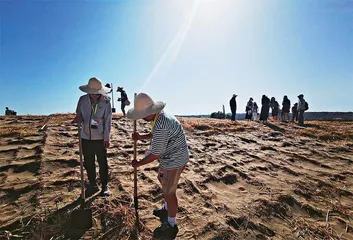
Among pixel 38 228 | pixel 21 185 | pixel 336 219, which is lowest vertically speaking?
pixel 336 219

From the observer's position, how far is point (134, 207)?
3.57m

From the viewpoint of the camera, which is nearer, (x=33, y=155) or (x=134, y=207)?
(x=134, y=207)

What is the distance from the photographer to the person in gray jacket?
379 centimetres

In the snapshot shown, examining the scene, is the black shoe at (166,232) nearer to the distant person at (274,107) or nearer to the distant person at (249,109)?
the distant person at (249,109)

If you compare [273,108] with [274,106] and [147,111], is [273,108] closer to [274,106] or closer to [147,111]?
[274,106]

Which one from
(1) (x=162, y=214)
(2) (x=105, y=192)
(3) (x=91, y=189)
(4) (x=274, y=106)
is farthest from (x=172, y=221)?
(4) (x=274, y=106)

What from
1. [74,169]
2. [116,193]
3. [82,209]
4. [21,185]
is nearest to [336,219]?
[116,193]

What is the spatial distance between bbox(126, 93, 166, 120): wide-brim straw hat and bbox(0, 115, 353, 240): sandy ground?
1544 millimetres

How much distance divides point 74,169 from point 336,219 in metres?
4.92

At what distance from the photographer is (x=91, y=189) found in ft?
13.0

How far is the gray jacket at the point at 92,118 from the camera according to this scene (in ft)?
12.5

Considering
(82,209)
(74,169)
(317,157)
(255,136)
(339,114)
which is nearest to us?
(82,209)

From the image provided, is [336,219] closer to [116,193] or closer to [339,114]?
[116,193]

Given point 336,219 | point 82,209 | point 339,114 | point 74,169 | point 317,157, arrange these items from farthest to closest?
point 339,114
point 317,157
point 74,169
point 336,219
point 82,209
